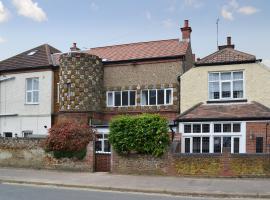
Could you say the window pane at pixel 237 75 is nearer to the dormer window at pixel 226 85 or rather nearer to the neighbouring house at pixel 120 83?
the dormer window at pixel 226 85

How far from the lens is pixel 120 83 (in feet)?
101

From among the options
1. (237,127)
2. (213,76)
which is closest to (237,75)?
(213,76)

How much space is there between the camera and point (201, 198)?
14.5 m

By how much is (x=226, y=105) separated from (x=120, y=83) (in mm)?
8238

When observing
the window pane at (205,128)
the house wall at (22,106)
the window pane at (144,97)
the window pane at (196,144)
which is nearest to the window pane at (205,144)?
the window pane at (196,144)

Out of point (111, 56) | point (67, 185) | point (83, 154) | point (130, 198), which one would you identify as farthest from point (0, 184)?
point (111, 56)

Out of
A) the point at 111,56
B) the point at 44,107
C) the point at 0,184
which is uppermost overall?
the point at 111,56

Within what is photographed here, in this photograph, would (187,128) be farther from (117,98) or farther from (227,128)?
(117,98)

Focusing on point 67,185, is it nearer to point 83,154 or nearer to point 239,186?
point 83,154

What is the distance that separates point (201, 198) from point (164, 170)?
579 centimetres

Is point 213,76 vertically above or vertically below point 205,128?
above

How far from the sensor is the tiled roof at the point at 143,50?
30.4 metres

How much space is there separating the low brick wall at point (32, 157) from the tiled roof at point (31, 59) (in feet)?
31.0

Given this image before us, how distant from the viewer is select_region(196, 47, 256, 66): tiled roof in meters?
26.7
